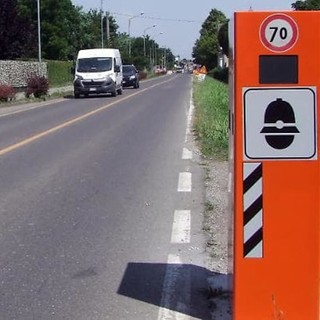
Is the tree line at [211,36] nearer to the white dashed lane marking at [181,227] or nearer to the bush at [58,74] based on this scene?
the bush at [58,74]

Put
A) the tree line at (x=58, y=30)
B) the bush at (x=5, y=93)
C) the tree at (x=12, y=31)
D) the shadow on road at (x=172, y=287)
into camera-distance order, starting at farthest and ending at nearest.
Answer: the tree line at (x=58, y=30) → the tree at (x=12, y=31) → the bush at (x=5, y=93) → the shadow on road at (x=172, y=287)

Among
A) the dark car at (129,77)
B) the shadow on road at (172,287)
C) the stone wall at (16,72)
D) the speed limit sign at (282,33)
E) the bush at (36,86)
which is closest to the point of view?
the speed limit sign at (282,33)

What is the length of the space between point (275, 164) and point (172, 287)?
68.8 inches

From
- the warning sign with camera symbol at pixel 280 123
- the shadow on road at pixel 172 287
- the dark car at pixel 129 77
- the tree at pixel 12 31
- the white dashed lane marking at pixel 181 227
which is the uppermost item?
the tree at pixel 12 31

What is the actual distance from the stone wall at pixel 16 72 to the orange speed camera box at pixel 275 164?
40.3 m

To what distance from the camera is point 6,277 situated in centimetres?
639

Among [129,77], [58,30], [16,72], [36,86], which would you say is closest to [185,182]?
[36,86]

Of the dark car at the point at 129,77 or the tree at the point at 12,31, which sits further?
the dark car at the point at 129,77

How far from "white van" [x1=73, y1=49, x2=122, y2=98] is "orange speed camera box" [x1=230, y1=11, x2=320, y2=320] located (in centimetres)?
3745

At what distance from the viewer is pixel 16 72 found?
156 ft

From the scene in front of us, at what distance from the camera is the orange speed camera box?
177 inches

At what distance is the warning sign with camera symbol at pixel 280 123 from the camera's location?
4539 millimetres

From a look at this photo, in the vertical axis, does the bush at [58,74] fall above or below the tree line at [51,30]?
below

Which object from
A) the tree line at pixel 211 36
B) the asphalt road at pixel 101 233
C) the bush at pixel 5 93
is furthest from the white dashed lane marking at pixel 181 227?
the tree line at pixel 211 36
